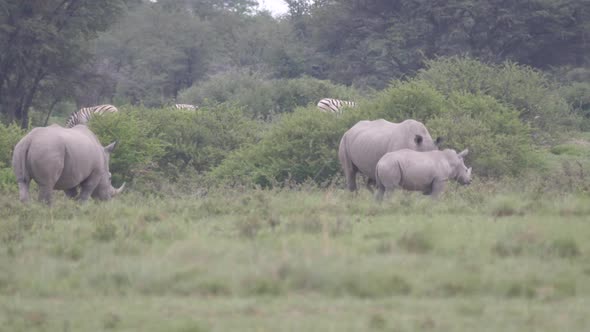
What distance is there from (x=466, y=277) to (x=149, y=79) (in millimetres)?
38551

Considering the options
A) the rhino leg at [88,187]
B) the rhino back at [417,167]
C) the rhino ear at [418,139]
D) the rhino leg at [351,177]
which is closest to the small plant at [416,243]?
the rhino back at [417,167]

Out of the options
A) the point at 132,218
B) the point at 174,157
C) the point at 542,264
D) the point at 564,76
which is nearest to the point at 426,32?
the point at 564,76

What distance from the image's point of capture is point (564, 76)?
40.2 m

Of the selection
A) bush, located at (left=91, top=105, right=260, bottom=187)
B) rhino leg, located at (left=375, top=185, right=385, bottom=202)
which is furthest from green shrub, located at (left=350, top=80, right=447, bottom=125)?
rhino leg, located at (left=375, top=185, right=385, bottom=202)

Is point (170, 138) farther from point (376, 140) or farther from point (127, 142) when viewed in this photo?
point (376, 140)

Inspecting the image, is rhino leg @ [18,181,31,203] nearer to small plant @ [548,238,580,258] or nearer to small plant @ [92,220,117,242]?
small plant @ [92,220,117,242]

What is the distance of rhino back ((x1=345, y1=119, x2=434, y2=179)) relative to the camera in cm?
1449

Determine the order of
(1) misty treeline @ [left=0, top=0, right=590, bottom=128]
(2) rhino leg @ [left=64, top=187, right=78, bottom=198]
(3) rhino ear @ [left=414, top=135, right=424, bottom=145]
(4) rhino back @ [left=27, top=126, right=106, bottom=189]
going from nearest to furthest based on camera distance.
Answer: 1. (4) rhino back @ [left=27, top=126, right=106, bottom=189]
2. (3) rhino ear @ [left=414, top=135, right=424, bottom=145]
3. (2) rhino leg @ [left=64, top=187, right=78, bottom=198]
4. (1) misty treeline @ [left=0, top=0, right=590, bottom=128]

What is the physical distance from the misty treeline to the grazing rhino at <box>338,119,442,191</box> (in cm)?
1131

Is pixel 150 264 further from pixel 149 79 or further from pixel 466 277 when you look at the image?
pixel 149 79

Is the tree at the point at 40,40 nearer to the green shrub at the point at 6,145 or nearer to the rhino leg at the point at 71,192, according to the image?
the green shrub at the point at 6,145

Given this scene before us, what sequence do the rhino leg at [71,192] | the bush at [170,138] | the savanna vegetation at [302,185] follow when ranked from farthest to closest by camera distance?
the bush at [170,138]
the rhino leg at [71,192]
the savanna vegetation at [302,185]

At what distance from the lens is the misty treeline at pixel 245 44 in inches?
1160

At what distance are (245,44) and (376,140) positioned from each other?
35632 mm
